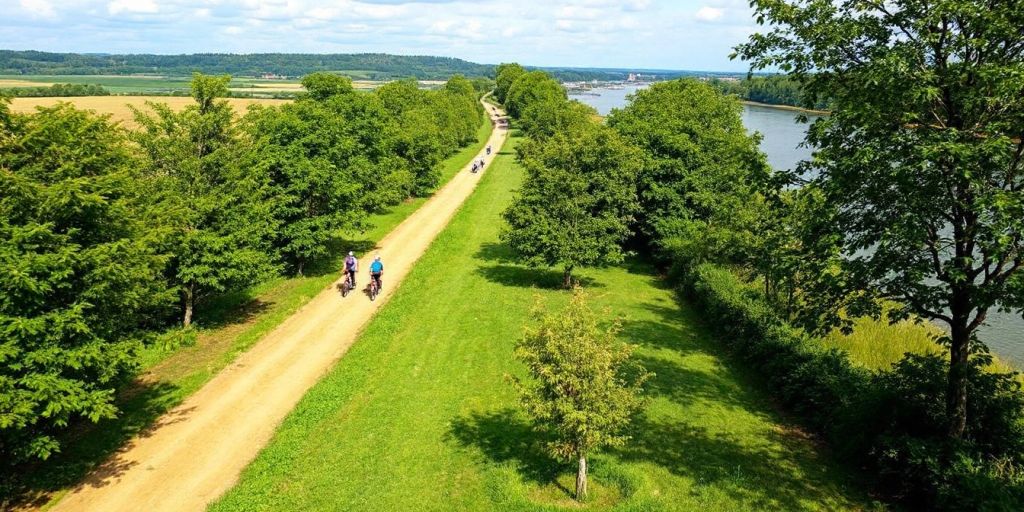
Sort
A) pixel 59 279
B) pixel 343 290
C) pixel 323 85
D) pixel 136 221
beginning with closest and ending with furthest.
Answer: pixel 59 279
pixel 136 221
pixel 343 290
pixel 323 85

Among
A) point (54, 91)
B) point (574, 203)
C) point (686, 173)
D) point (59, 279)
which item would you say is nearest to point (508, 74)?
point (54, 91)

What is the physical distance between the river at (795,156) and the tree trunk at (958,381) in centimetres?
69

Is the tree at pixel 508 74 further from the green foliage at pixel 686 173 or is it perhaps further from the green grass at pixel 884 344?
the green grass at pixel 884 344

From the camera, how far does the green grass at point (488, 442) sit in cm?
1234

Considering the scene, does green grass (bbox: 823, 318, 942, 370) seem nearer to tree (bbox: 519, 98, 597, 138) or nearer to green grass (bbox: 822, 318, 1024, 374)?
green grass (bbox: 822, 318, 1024, 374)

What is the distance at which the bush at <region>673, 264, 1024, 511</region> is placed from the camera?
34.9 ft

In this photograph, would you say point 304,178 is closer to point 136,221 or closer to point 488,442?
point 136,221

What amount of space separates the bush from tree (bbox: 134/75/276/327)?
673 inches

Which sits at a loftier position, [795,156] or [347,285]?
[795,156]

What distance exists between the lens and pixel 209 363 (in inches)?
750

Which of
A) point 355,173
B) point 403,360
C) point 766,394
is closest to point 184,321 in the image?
point 403,360

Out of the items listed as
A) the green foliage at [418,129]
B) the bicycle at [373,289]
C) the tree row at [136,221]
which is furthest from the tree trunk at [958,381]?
the green foliage at [418,129]

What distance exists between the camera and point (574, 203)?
1042 inches

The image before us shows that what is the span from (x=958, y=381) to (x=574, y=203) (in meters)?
16.9
